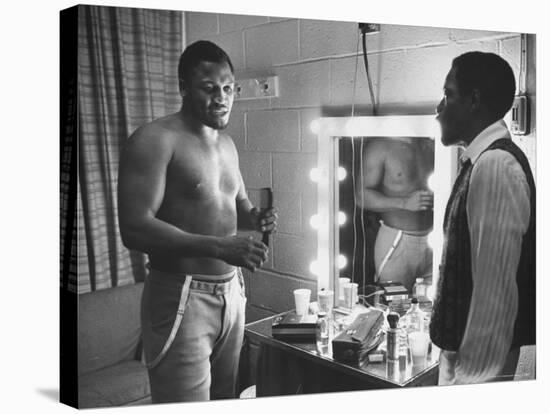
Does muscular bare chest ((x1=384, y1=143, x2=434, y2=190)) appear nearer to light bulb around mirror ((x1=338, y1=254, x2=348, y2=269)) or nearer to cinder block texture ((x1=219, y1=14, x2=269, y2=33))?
light bulb around mirror ((x1=338, y1=254, x2=348, y2=269))

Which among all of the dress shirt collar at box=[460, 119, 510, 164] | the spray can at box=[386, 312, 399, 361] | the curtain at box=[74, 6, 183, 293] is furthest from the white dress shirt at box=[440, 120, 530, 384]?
the curtain at box=[74, 6, 183, 293]

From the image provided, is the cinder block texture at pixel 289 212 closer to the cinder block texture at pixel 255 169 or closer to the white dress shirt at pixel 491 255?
the cinder block texture at pixel 255 169

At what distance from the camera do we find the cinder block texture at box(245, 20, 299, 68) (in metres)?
2.45

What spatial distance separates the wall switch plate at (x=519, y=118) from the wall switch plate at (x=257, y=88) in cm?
81

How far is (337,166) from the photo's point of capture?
2.61m

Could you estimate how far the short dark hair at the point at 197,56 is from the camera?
2.33m

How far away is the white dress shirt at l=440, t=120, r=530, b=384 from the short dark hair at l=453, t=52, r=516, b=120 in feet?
0.24

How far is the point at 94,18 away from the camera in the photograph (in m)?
2.24

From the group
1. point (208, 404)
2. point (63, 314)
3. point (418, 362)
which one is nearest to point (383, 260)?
Result: point (418, 362)

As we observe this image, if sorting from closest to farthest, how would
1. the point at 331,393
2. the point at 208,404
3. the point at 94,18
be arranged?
the point at 94,18 → the point at 208,404 → the point at 331,393

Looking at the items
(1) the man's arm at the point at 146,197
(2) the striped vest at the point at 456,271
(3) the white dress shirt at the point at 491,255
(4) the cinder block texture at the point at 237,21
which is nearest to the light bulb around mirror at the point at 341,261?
(2) the striped vest at the point at 456,271

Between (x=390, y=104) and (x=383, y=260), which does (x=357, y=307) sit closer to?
(x=383, y=260)

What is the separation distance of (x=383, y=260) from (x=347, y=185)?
28cm

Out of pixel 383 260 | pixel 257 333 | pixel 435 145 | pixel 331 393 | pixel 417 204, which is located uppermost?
pixel 435 145
